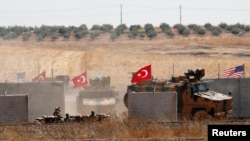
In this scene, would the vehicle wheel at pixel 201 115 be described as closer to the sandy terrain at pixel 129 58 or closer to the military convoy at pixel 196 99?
the military convoy at pixel 196 99

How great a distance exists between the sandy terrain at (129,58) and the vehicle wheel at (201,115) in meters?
23.8

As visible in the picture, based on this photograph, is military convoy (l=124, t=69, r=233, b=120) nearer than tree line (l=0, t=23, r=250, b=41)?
Yes

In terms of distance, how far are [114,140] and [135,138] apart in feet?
3.81

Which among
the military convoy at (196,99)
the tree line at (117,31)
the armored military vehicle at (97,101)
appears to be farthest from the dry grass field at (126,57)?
the military convoy at (196,99)

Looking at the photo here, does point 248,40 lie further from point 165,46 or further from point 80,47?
point 80,47

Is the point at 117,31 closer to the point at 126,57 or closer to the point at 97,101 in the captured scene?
the point at 126,57

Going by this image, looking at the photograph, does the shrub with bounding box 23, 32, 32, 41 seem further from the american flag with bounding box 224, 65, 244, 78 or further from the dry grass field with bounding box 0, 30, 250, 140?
the american flag with bounding box 224, 65, 244, 78

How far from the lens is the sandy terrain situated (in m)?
61.0

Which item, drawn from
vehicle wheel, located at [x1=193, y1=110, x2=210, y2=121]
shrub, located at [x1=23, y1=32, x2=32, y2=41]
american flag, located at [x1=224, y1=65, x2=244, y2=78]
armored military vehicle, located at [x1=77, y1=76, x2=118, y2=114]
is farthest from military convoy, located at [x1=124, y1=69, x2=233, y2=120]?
shrub, located at [x1=23, y1=32, x2=32, y2=41]

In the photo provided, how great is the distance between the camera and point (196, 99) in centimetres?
2595

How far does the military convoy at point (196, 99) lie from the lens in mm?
25656

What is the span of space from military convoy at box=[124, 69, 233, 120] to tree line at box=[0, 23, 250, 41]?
68.5 metres

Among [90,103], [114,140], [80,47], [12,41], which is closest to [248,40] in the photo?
[80,47]

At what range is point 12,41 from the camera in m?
101
